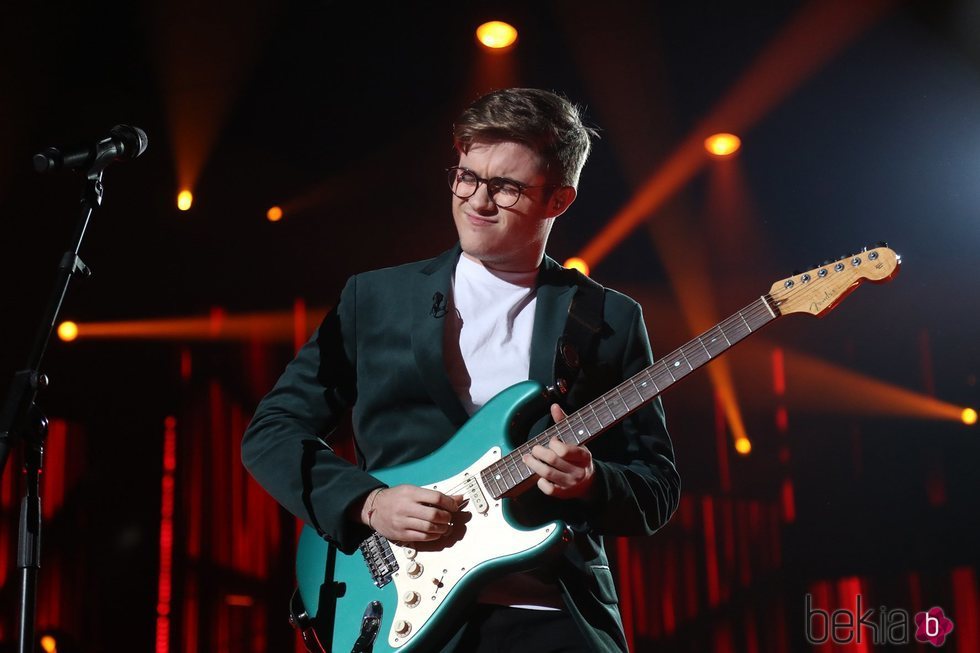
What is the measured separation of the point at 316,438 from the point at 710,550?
2921mm

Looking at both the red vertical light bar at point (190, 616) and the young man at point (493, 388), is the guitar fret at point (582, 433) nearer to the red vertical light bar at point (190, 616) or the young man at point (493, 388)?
the young man at point (493, 388)

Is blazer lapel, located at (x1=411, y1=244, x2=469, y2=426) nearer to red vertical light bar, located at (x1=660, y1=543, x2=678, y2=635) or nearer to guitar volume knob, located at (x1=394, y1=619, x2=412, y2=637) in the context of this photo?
guitar volume knob, located at (x1=394, y1=619, x2=412, y2=637)

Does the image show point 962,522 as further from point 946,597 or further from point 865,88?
point 865,88

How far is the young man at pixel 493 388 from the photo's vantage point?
1918 mm

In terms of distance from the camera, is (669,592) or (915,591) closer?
(915,591)

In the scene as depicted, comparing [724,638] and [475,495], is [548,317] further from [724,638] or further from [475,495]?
[724,638]

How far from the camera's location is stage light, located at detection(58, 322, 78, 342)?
423cm

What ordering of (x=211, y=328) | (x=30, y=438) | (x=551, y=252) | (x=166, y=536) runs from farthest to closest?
(x=551, y=252)
(x=211, y=328)
(x=166, y=536)
(x=30, y=438)

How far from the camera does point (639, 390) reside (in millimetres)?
1990

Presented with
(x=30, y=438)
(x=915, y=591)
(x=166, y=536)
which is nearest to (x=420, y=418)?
(x=30, y=438)

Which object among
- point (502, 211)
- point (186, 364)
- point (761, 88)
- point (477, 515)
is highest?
point (761, 88)

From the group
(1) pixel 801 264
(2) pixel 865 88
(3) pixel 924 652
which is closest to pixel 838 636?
(3) pixel 924 652

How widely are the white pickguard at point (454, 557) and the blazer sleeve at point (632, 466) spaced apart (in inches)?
5.7

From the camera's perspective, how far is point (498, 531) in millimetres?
1913
